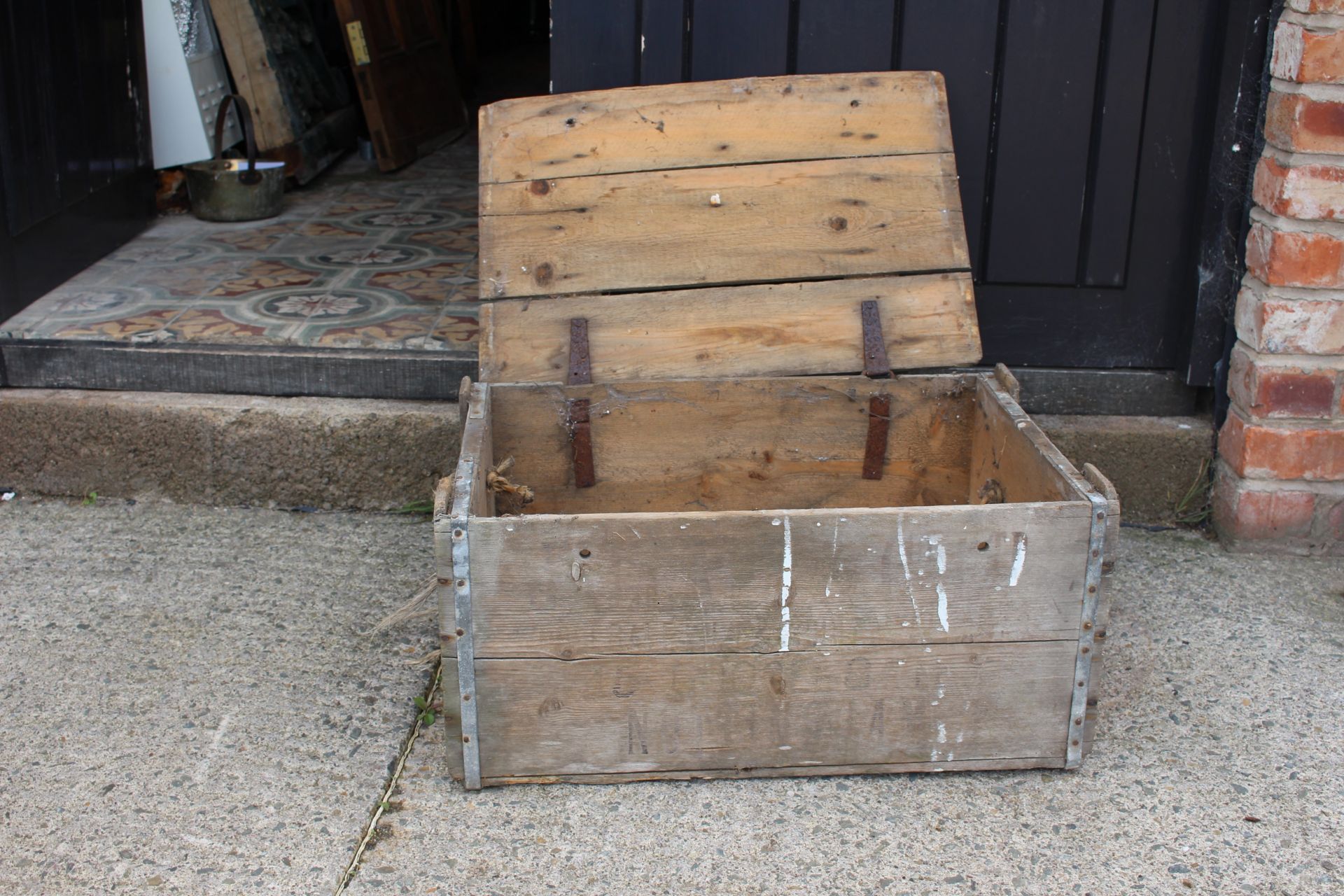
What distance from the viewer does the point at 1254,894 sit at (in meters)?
1.70

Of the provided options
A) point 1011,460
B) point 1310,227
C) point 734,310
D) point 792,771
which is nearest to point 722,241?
point 734,310

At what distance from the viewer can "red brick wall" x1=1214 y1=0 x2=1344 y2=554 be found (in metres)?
2.41

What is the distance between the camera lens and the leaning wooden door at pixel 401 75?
16.1ft

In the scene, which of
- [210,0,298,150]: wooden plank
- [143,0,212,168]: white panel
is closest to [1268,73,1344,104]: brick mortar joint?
[143,0,212,168]: white panel

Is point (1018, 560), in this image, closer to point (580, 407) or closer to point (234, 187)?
point (580, 407)

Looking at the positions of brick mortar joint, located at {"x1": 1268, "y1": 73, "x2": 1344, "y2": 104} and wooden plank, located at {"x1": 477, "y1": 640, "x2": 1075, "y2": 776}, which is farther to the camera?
brick mortar joint, located at {"x1": 1268, "y1": 73, "x2": 1344, "y2": 104}

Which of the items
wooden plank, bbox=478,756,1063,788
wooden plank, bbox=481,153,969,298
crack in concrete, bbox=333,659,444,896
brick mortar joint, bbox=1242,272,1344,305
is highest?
wooden plank, bbox=481,153,969,298

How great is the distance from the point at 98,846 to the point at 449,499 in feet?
2.30

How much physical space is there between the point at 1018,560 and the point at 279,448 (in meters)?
1.75

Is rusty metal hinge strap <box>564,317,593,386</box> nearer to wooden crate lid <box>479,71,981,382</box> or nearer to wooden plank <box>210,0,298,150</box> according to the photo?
wooden crate lid <box>479,71,981,382</box>

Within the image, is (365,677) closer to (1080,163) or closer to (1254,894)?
(1254,894)

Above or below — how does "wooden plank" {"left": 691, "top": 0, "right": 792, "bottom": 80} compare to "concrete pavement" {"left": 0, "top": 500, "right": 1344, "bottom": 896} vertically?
above

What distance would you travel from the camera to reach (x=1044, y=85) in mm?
2678

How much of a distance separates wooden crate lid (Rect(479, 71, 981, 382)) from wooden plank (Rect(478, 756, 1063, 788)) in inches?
32.1
